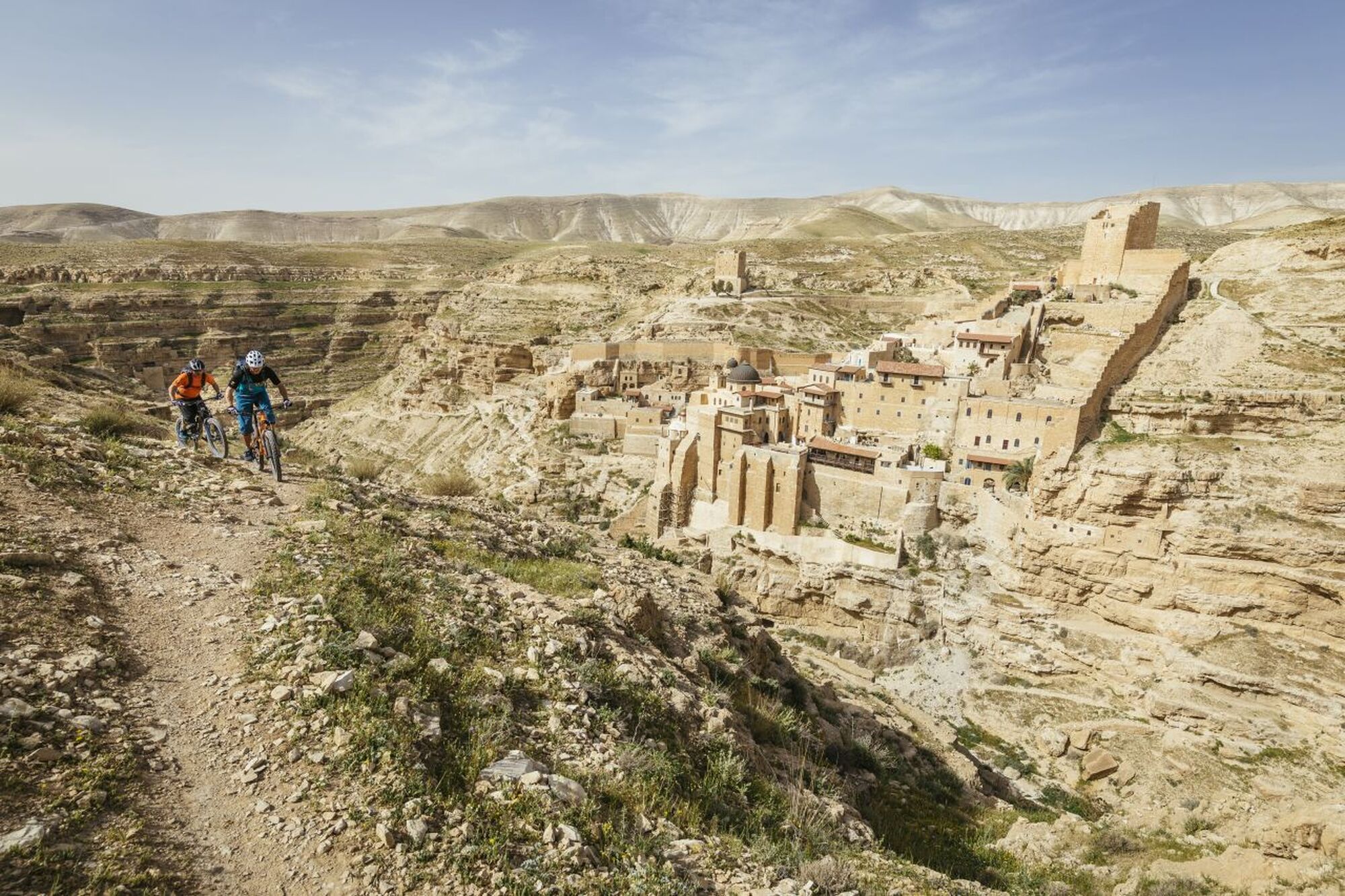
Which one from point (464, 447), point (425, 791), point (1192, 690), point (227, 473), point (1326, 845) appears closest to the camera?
point (425, 791)

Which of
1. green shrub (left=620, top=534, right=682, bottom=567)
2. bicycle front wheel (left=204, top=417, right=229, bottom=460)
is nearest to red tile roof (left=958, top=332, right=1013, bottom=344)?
green shrub (left=620, top=534, right=682, bottom=567)

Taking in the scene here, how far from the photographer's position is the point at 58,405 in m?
9.42

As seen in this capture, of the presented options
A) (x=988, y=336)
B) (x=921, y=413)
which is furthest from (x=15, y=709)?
(x=988, y=336)

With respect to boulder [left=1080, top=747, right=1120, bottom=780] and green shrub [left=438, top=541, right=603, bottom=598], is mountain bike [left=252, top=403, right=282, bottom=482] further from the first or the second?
boulder [left=1080, top=747, right=1120, bottom=780]

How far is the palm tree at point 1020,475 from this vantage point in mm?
23172

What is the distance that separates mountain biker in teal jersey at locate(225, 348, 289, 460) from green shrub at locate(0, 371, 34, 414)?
251 cm

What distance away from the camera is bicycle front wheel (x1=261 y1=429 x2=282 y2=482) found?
848 cm

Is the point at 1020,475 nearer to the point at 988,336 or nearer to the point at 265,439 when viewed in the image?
the point at 988,336

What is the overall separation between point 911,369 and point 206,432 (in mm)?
24227

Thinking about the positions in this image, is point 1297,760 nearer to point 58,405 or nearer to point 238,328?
point 58,405

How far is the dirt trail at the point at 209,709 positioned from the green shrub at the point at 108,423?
283 centimetres

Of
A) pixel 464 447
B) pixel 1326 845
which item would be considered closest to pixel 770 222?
pixel 464 447

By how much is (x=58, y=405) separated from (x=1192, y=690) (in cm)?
2659

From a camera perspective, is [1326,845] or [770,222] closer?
[1326,845]
